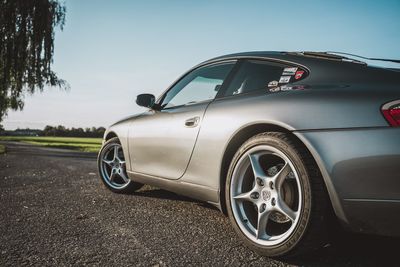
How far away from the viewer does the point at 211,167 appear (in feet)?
8.27

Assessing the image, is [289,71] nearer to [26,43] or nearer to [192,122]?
[192,122]

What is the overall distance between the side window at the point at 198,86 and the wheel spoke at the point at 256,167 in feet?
2.74

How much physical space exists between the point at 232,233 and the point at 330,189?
96cm

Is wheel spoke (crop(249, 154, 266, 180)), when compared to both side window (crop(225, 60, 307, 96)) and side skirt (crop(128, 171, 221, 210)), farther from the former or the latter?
side window (crop(225, 60, 307, 96))

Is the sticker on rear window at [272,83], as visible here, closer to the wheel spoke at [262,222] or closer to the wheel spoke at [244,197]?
the wheel spoke at [244,197]

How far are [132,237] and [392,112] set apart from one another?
1781mm

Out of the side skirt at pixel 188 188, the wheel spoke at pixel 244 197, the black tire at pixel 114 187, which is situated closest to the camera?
the wheel spoke at pixel 244 197

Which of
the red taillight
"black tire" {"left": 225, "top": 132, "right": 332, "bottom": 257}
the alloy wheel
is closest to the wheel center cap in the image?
the alloy wheel

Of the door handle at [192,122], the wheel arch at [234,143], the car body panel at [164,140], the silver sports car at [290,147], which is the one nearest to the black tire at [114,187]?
the car body panel at [164,140]

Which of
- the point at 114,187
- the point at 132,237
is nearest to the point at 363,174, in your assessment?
the point at 132,237

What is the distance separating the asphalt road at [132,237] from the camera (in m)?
2.00

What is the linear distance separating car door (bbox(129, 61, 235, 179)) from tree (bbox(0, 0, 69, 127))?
13452 millimetres

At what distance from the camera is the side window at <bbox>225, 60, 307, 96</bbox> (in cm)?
231

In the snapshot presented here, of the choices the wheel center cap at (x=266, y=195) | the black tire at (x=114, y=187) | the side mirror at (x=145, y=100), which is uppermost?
the side mirror at (x=145, y=100)
